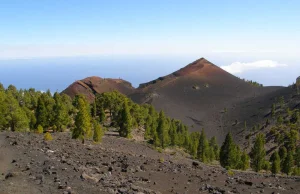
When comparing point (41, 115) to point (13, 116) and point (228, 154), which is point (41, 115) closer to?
point (13, 116)

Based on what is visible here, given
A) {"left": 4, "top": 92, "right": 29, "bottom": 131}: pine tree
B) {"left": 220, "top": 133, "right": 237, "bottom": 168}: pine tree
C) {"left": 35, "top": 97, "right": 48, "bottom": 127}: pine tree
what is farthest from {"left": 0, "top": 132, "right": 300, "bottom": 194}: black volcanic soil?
{"left": 220, "top": 133, "right": 237, "bottom": 168}: pine tree

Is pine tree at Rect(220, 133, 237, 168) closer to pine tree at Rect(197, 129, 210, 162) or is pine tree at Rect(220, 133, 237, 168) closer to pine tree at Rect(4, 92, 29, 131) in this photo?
pine tree at Rect(197, 129, 210, 162)

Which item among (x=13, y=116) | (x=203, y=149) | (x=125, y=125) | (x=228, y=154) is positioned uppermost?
(x=13, y=116)

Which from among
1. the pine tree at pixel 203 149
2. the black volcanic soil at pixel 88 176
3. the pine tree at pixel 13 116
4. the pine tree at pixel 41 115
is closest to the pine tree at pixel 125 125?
the pine tree at pixel 41 115

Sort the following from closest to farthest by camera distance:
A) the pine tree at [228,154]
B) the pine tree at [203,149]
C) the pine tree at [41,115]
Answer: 1. the pine tree at [41,115]
2. the pine tree at [228,154]
3. the pine tree at [203,149]

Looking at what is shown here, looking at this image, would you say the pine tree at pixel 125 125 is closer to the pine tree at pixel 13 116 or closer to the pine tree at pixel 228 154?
the pine tree at pixel 13 116

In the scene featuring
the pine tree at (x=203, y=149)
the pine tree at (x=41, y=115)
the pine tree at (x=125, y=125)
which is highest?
the pine tree at (x=41, y=115)

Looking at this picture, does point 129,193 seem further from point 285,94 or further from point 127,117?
point 285,94

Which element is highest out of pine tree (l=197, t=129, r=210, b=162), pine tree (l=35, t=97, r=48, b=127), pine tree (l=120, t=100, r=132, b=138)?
pine tree (l=35, t=97, r=48, b=127)

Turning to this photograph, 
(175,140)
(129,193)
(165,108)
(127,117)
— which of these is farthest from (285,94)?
(129,193)

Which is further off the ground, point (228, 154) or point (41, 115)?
point (41, 115)

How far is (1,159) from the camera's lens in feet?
82.1

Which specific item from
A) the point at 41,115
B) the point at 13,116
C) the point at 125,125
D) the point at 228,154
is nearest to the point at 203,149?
the point at 228,154

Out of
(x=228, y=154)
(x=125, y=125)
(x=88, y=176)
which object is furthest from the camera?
(x=125, y=125)
